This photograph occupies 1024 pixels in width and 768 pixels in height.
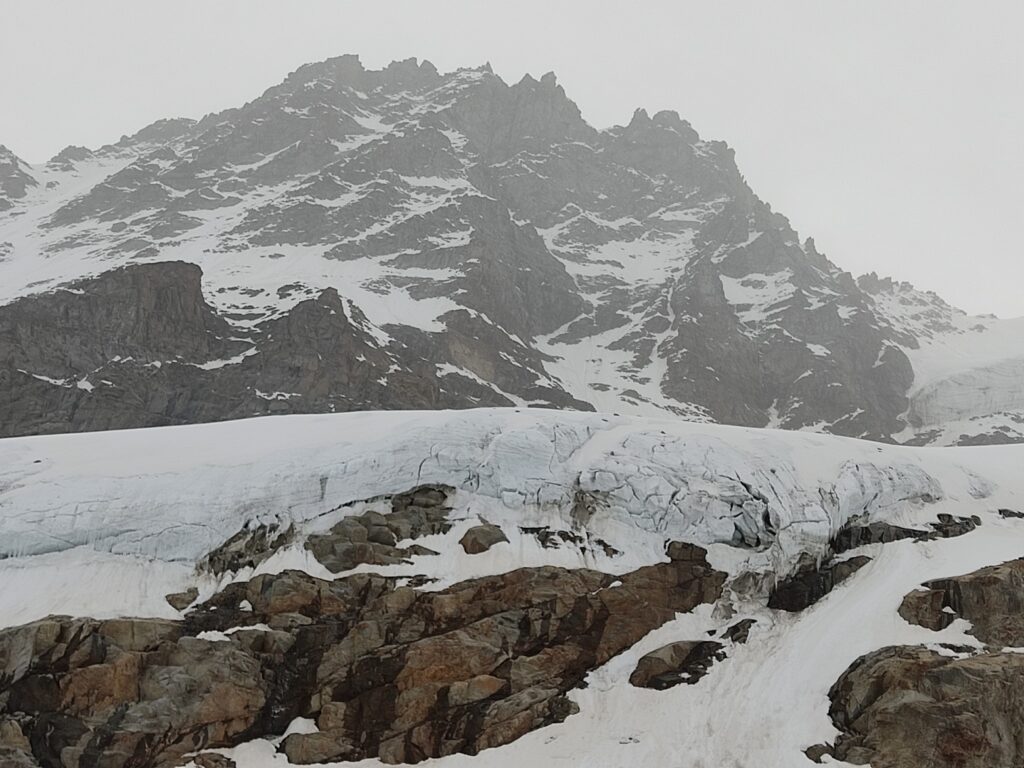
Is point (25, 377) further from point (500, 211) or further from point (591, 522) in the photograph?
point (500, 211)

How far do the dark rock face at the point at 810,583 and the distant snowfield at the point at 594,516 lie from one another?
347 millimetres

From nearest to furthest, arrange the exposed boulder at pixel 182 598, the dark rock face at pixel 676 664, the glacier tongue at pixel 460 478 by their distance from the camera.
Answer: the dark rock face at pixel 676 664, the exposed boulder at pixel 182 598, the glacier tongue at pixel 460 478

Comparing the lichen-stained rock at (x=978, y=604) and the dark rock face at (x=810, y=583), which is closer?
the lichen-stained rock at (x=978, y=604)

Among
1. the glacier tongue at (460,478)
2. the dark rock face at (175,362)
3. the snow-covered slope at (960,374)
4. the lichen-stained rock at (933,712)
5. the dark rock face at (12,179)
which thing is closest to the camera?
the lichen-stained rock at (933,712)

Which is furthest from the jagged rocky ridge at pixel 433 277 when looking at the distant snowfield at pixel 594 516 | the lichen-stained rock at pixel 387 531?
the lichen-stained rock at pixel 387 531

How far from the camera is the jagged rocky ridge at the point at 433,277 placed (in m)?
Answer: 78.1

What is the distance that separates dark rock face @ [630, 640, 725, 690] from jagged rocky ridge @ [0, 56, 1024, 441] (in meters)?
61.7

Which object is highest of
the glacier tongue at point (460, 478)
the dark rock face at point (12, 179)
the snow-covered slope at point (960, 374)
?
the dark rock face at point (12, 179)

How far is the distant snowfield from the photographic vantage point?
15125 mm

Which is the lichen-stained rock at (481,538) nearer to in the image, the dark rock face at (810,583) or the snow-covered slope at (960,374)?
the dark rock face at (810,583)

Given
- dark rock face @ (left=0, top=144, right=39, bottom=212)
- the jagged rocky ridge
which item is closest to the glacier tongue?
the jagged rocky ridge

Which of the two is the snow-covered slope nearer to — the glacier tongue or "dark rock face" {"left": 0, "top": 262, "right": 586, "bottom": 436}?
"dark rock face" {"left": 0, "top": 262, "right": 586, "bottom": 436}

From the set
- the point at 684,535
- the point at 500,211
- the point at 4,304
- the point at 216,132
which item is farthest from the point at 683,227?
the point at 684,535

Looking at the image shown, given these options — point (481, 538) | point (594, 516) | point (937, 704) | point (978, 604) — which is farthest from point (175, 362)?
point (937, 704)
